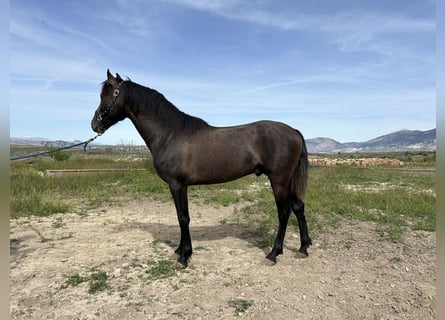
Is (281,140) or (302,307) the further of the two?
(281,140)

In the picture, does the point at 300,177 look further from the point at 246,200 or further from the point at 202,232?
the point at 246,200

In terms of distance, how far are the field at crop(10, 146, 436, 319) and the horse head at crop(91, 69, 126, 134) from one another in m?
1.96

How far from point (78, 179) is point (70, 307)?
8209 mm

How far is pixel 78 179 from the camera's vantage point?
10156 mm

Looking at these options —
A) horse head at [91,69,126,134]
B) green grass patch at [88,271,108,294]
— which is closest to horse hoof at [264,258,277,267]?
green grass patch at [88,271,108,294]

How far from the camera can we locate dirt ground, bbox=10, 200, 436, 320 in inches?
111

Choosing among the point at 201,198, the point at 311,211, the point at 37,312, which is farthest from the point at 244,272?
the point at 201,198

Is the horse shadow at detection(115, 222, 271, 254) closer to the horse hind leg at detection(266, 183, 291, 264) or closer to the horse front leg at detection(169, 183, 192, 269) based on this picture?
the horse hind leg at detection(266, 183, 291, 264)

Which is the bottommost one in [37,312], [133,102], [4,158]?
[37,312]

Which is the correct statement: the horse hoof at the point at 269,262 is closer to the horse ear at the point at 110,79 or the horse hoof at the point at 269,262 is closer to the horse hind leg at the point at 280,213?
the horse hind leg at the point at 280,213

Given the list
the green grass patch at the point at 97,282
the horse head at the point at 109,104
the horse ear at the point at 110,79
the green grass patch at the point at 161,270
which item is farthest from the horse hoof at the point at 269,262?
the horse ear at the point at 110,79

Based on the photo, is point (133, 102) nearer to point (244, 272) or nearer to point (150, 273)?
point (150, 273)

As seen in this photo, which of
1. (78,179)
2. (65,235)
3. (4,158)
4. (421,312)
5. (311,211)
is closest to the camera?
(4,158)

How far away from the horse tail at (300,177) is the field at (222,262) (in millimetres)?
953
